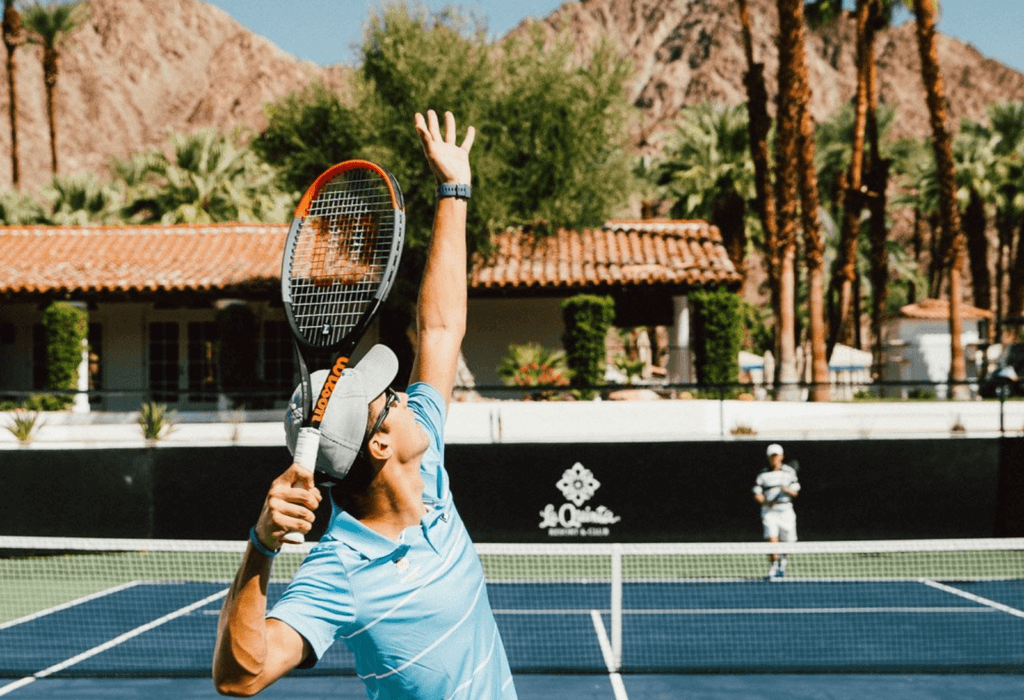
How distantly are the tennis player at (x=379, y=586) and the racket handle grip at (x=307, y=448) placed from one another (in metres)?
0.09

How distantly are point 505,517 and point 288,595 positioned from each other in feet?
38.6

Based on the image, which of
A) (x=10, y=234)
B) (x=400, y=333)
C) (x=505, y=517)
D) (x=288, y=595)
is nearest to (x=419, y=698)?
(x=288, y=595)

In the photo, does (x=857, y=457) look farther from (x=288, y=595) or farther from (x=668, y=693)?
(x=288, y=595)

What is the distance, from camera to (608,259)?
22984 millimetres

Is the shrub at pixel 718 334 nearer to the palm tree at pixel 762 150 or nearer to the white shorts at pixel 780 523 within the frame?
the palm tree at pixel 762 150

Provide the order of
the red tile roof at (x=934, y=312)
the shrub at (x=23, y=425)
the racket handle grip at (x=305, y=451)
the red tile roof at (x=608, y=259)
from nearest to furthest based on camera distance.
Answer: the racket handle grip at (x=305, y=451)
the shrub at (x=23, y=425)
the red tile roof at (x=608, y=259)
the red tile roof at (x=934, y=312)

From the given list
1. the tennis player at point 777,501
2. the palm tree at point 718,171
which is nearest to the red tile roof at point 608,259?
the tennis player at point 777,501

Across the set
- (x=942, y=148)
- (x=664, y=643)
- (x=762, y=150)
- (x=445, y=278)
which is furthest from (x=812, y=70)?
(x=445, y=278)

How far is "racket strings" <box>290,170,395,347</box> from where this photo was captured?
10.6 feet

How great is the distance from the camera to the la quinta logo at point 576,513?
14.1 meters

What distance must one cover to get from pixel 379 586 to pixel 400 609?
0.08 meters

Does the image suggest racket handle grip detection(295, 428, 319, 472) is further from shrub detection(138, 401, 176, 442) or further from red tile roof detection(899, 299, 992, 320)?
red tile roof detection(899, 299, 992, 320)

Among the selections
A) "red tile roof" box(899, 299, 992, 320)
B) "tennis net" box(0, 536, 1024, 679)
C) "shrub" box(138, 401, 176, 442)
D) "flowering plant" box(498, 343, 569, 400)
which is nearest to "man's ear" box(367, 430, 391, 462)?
"tennis net" box(0, 536, 1024, 679)

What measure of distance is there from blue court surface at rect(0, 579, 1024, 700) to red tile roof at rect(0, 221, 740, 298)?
9830 mm
